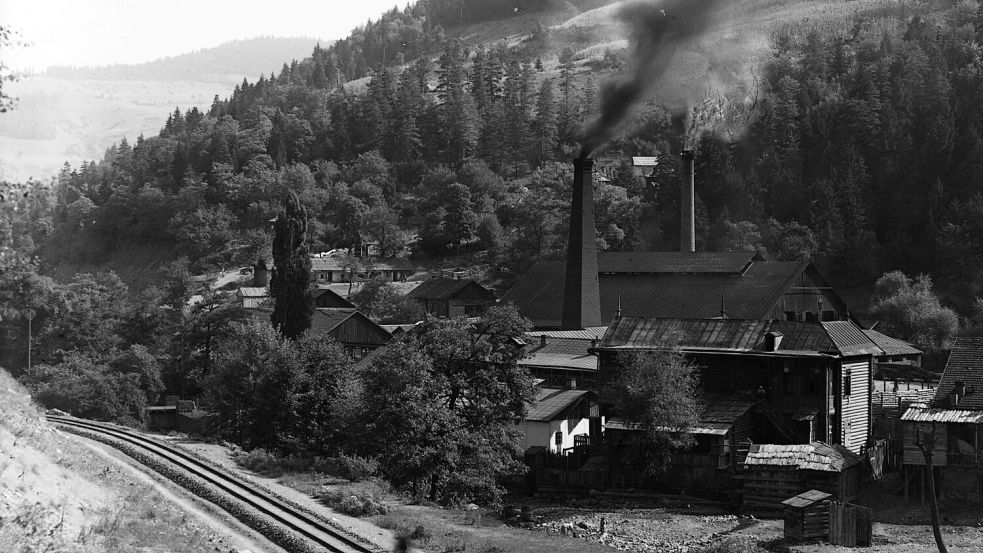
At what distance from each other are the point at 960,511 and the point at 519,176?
10549 centimetres

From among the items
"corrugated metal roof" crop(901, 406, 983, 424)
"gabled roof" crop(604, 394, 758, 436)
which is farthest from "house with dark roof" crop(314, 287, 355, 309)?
"corrugated metal roof" crop(901, 406, 983, 424)

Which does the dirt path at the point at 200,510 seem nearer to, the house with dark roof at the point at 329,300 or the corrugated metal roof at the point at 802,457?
the corrugated metal roof at the point at 802,457

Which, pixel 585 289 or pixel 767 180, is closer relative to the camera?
pixel 585 289

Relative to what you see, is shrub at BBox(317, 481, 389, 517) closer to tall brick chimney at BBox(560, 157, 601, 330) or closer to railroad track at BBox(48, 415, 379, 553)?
railroad track at BBox(48, 415, 379, 553)

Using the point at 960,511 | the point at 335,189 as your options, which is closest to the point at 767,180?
the point at 335,189

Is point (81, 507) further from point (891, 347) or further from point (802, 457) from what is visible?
point (891, 347)

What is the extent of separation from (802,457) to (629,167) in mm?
88785

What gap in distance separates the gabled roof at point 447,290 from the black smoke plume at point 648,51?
30.0 metres

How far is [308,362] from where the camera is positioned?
3903 cm

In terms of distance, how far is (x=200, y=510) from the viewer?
2530 cm

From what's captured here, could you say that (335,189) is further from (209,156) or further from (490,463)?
(490,463)

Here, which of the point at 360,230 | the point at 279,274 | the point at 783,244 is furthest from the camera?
the point at 360,230

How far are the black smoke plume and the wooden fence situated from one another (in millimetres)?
29597

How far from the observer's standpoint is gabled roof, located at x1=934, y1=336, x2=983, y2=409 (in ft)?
122
